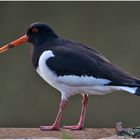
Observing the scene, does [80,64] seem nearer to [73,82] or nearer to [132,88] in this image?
[73,82]

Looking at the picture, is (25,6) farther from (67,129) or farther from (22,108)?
(67,129)

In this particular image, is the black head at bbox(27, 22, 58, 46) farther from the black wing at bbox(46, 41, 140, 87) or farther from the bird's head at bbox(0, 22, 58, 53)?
A: the black wing at bbox(46, 41, 140, 87)

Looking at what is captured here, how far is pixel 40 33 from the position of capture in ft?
26.3

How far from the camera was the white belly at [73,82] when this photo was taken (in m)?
7.60

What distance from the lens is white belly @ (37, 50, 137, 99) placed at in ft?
24.9

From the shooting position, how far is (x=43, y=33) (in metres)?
7.98

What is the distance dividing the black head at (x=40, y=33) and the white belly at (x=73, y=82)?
22cm

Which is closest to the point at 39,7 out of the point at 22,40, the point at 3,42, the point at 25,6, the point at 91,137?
the point at 25,6

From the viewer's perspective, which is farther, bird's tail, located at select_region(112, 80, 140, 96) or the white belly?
the white belly

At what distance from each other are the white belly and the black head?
0.22m

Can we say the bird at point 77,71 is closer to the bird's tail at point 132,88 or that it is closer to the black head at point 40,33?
the bird's tail at point 132,88

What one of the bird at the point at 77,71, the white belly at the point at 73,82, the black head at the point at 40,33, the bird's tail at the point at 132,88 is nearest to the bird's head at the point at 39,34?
the black head at the point at 40,33

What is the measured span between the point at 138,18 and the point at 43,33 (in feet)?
17.6

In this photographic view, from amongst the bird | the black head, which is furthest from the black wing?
the black head
